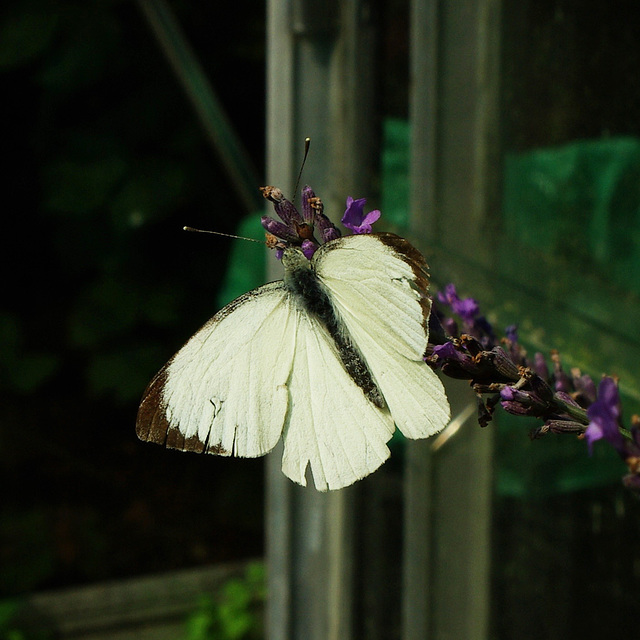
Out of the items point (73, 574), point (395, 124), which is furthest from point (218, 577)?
point (395, 124)

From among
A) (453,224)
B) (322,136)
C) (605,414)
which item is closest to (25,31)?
(322,136)

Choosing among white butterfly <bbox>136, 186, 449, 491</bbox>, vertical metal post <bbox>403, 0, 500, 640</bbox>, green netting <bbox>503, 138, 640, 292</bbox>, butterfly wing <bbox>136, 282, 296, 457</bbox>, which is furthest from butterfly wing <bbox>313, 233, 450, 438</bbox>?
vertical metal post <bbox>403, 0, 500, 640</bbox>

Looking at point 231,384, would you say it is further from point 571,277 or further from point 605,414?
point 571,277

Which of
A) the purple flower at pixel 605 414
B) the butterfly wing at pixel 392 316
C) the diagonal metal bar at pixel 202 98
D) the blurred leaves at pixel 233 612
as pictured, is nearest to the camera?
the purple flower at pixel 605 414

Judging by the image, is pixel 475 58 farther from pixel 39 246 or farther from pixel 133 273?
pixel 39 246

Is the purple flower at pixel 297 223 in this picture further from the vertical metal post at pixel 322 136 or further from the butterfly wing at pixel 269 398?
the vertical metal post at pixel 322 136

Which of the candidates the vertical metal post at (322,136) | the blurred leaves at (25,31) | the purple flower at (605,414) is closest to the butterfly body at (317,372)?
the purple flower at (605,414)
